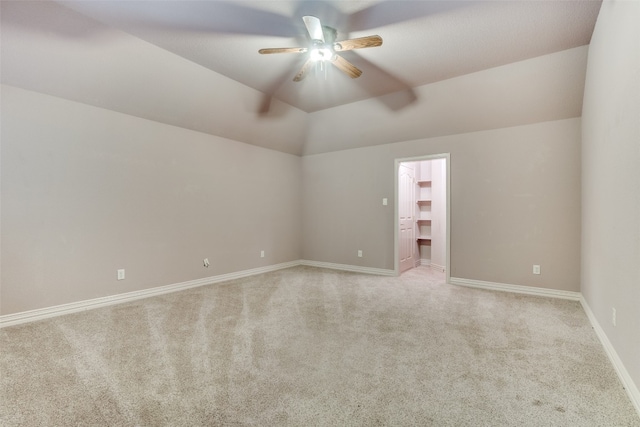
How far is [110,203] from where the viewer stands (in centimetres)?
359

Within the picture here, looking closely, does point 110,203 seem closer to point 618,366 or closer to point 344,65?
point 344,65

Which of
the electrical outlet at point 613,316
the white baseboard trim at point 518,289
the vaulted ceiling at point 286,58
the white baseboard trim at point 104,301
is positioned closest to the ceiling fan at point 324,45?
the vaulted ceiling at point 286,58

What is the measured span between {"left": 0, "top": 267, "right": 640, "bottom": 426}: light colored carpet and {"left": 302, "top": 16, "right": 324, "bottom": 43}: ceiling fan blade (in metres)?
2.62

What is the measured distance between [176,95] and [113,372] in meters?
3.17

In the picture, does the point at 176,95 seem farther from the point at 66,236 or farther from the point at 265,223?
the point at 265,223

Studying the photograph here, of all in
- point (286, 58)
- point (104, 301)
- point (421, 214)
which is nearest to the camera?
point (286, 58)

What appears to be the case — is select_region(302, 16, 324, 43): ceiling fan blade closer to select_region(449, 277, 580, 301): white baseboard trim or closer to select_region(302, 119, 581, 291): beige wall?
select_region(302, 119, 581, 291): beige wall

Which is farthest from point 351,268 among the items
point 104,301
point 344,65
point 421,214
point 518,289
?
point 104,301

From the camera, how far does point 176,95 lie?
3.75m

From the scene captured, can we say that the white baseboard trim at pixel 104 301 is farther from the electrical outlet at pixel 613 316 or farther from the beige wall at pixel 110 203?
the electrical outlet at pixel 613 316

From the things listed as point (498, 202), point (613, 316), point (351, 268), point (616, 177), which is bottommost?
point (351, 268)

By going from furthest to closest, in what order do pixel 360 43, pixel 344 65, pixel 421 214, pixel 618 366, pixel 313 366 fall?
1. pixel 421 214
2. pixel 344 65
3. pixel 360 43
4. pixel 313 366
5. pixel 618 366

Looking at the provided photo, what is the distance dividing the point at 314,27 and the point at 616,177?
2.54 metres

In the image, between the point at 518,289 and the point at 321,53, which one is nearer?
the point at 321,53
